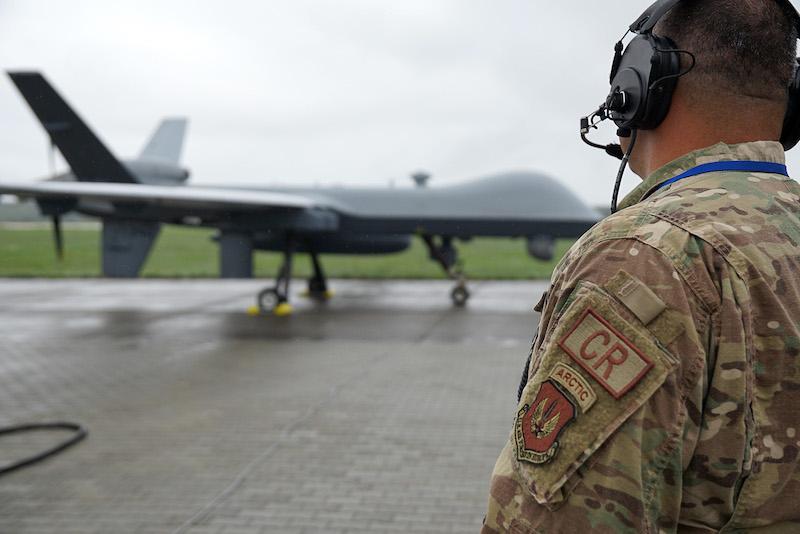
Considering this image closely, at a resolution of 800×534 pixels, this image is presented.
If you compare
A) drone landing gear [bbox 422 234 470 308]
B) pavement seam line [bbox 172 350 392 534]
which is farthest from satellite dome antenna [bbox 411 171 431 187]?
pavement seam line [bbox 172 350 392 534]

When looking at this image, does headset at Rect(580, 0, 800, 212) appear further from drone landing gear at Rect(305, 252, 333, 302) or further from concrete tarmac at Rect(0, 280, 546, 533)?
drone landing gear at Rect(305, 252, 333, 302)

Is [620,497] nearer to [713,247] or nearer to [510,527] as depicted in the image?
[510,527]

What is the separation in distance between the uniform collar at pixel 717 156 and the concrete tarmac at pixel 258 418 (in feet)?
11.2

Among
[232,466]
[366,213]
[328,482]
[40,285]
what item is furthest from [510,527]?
[40,285]

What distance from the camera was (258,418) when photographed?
6.75 m

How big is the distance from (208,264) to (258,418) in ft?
78.7

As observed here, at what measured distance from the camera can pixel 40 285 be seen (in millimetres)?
20531

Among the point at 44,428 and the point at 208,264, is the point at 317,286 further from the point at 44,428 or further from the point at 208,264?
the point at 208,264

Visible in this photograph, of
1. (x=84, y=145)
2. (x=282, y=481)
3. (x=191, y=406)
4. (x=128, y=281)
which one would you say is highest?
(x=84, y=145)

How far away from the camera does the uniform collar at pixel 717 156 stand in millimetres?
1425

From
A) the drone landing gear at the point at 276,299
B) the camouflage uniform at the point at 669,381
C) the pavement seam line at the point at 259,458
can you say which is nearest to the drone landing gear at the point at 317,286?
the drone landing gear at the point at 276,299

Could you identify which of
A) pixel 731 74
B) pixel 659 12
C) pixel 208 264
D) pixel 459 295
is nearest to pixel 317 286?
pixel 459 295

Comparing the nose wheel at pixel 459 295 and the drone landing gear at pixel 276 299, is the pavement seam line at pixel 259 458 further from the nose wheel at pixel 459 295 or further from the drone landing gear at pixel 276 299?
the nose wheel at pixel 459 295

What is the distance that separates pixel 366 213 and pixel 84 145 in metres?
6.52
